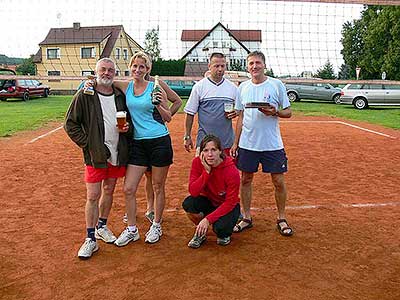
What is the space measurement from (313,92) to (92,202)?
23064mm

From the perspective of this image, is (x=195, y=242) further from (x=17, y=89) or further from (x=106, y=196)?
(x=17, y=89)

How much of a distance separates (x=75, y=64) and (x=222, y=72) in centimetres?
2553

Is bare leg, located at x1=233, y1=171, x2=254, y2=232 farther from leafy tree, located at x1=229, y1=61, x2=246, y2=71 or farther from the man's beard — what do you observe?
leafy tree, located at x1=229, y1=61, x2=246, y2=71

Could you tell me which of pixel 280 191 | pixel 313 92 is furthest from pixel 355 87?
pixel 280 191

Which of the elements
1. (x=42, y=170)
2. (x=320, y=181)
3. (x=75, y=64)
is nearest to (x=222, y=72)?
(x=320, y=181)

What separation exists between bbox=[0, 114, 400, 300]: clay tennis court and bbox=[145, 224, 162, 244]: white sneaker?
9cm

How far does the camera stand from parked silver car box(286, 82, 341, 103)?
83.2 ft

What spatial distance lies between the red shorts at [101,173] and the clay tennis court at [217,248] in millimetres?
656

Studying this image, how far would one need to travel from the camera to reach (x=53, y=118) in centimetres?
1575

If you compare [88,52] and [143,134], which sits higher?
[88,52]

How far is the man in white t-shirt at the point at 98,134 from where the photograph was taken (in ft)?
12.8

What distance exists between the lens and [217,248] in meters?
4.15

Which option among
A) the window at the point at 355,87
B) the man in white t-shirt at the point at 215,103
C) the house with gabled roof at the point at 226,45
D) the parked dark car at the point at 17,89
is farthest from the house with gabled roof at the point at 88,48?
the man in white t-shirt at the point at 215,103

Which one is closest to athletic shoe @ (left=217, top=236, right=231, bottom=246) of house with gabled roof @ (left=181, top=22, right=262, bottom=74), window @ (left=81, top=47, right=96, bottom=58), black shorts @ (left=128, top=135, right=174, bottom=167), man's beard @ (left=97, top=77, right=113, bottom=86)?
black shorts @ (left=128, top=135, right=174, bottom=167)
